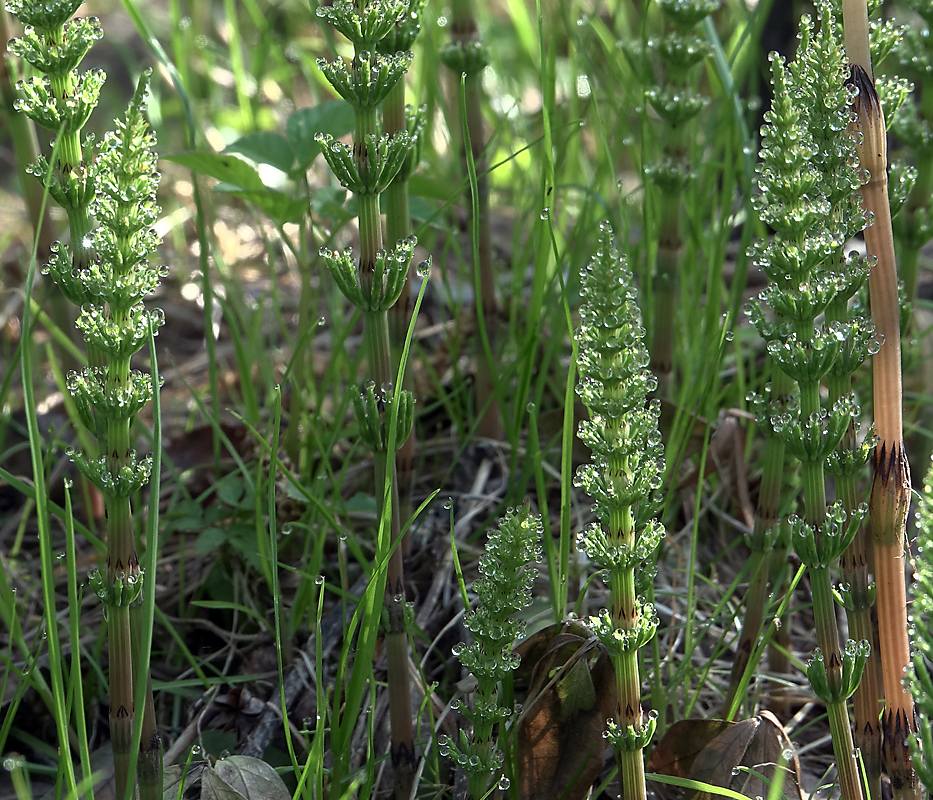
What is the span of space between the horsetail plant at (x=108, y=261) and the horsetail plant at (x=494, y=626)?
1.41 ft

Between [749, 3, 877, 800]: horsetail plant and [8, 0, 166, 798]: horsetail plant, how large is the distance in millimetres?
757

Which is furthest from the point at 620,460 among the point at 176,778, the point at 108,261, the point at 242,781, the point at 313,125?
the point at 313,125

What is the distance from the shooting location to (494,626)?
4.00ft

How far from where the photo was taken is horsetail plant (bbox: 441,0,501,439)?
1942 millimetres

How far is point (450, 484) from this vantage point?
2.14 metres

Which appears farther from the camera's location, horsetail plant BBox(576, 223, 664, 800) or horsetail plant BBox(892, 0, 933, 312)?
horsetail plant BBox(892, 0, 933, 312)

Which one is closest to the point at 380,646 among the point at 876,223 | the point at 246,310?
the point at 876,223

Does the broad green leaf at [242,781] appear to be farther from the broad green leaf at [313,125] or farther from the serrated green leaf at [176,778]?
the broad green leaf at [313,125]

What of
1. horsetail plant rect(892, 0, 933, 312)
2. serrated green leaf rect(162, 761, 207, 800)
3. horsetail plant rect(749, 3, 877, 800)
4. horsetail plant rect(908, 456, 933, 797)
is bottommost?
serrated green leaf rect(162, 761, 207, 800)

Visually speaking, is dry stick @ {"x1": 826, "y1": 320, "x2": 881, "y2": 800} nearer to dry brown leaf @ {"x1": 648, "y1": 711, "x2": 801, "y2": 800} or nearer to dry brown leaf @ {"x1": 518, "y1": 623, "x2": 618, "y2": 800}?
dry brown leaf @ {"x1": 648, "y1": 711, "x2": 801, "y2": 800}

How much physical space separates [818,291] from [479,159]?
981mm

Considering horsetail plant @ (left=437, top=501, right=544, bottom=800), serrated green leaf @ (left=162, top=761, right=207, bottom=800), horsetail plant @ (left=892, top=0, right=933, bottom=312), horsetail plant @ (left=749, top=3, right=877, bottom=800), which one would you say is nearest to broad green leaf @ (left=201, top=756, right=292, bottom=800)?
serrated green leaf @ (left=162, top=761, right=207, bottom=800)

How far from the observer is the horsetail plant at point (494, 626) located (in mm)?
1173

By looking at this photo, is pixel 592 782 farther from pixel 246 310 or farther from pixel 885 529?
pixel 246 310
